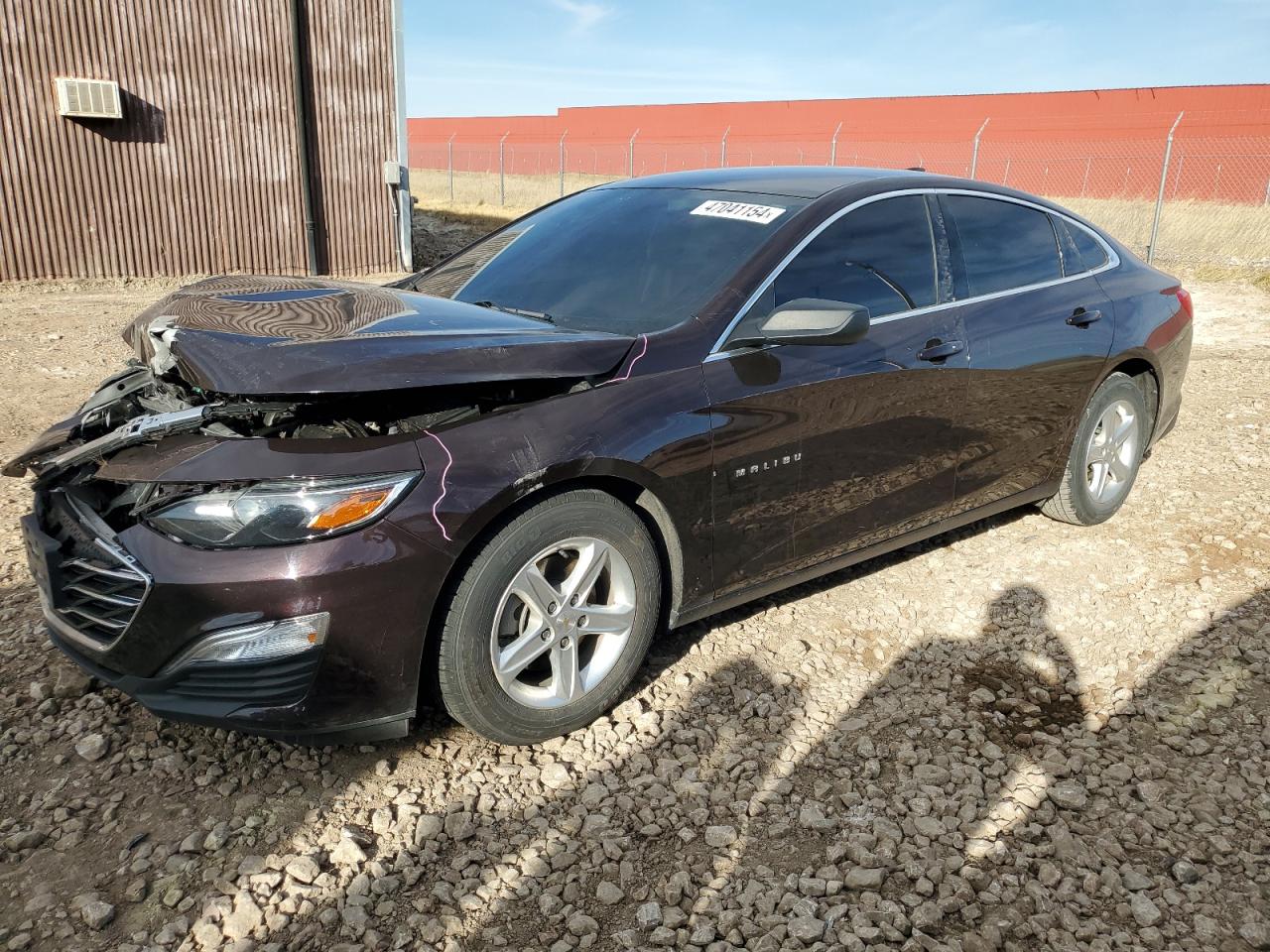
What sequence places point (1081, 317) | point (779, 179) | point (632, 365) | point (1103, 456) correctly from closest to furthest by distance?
point (632, 365) → point (779, 179) → point (1081, 317) → point (1103, 456)

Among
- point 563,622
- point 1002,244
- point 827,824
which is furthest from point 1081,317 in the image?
point 563,622

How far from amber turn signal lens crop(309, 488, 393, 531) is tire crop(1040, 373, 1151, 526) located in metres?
3.34

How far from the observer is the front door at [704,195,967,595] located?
3096mm

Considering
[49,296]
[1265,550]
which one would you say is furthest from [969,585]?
[49,296]

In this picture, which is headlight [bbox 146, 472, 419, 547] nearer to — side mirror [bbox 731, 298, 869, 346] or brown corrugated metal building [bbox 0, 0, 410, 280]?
side mirror [bbox 731, 298, 869, 346]

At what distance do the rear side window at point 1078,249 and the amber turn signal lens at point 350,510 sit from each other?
133 inches

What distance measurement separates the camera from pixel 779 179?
12.5 ft

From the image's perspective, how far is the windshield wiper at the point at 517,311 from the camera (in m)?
3.27

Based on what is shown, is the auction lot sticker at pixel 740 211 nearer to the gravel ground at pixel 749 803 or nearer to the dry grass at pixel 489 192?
the gravel ground at pixel 749 803

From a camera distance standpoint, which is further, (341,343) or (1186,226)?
(1186,226)

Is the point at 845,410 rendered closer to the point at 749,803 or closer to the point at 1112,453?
the point at 749,803

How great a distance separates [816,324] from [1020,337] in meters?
1.43

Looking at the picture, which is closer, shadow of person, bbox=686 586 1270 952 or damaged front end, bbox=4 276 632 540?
shadow of person, bbox=686 586 1270 952

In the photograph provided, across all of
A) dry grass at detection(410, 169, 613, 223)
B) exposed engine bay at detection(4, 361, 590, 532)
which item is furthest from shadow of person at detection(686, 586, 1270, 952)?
dry grass at detection(410, 169, 613, 223)
